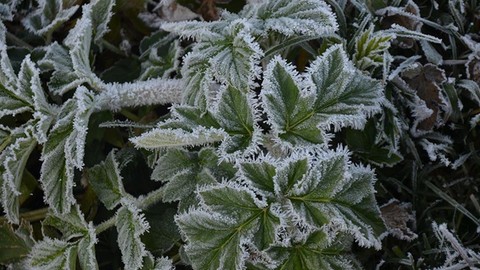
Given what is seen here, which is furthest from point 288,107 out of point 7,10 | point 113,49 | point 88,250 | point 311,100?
point 7,10

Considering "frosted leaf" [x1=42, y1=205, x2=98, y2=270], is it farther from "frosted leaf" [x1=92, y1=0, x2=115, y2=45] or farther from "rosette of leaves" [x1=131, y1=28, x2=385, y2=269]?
"frosted leaf" [x1=92, y1=0, x2=115, y2=45]

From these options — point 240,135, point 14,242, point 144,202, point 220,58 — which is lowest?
point 14,242

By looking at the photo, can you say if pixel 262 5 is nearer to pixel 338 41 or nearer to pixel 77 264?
pixel 338 41

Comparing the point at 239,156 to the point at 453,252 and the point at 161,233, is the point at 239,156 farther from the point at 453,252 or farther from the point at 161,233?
the point at 453,252

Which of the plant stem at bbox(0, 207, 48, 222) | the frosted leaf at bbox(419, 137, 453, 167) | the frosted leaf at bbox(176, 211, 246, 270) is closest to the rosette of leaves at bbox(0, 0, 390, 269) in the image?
the frosted leaf at bbox(176, 211, 246, 270)

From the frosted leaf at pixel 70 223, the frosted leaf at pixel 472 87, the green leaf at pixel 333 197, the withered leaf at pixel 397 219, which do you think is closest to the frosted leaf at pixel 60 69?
the frosted leaf at pixel 70 223

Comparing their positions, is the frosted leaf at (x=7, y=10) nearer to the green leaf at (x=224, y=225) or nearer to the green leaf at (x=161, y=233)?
the green leaf at (x=161, y=233)
